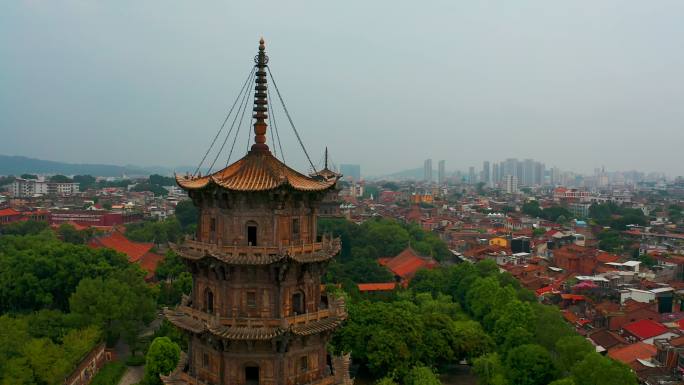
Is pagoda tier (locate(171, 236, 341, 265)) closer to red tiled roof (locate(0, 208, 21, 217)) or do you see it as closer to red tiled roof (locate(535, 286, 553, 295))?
red tiled roof (locate(535, 286, 553, 295))

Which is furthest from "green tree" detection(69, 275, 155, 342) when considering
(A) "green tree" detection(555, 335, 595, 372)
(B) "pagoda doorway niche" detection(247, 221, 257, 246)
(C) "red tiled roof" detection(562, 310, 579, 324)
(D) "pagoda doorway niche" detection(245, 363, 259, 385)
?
(C) "red tiled roof" detection(562, 310, 579, 324)

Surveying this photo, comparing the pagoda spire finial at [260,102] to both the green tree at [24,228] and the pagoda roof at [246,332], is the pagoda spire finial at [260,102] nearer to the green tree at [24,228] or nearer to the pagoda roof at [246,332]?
the pagoda roof at [246,332]

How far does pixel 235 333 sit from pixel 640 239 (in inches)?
3419

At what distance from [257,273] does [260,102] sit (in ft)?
16.0

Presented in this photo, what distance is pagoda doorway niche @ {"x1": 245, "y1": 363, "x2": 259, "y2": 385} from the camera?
624 inches

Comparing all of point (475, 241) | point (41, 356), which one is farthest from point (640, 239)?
point (41, 356)

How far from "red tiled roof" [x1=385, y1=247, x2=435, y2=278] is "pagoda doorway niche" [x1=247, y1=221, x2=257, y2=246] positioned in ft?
155

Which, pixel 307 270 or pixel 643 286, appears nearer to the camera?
pixel 307 270

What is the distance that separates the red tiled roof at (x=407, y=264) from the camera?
63.2m

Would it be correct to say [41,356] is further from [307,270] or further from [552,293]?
[552,293]

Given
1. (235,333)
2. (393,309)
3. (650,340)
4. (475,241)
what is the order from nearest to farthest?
1. (235,333)
2. (393,309)
3. (650,340)
4. (475,241)

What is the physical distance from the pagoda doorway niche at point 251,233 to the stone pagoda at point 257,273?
3 centimetres

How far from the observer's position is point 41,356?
31.2 meters

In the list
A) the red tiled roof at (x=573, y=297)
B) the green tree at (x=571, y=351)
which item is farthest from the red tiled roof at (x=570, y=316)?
the green tree at (x=571, y=351)
